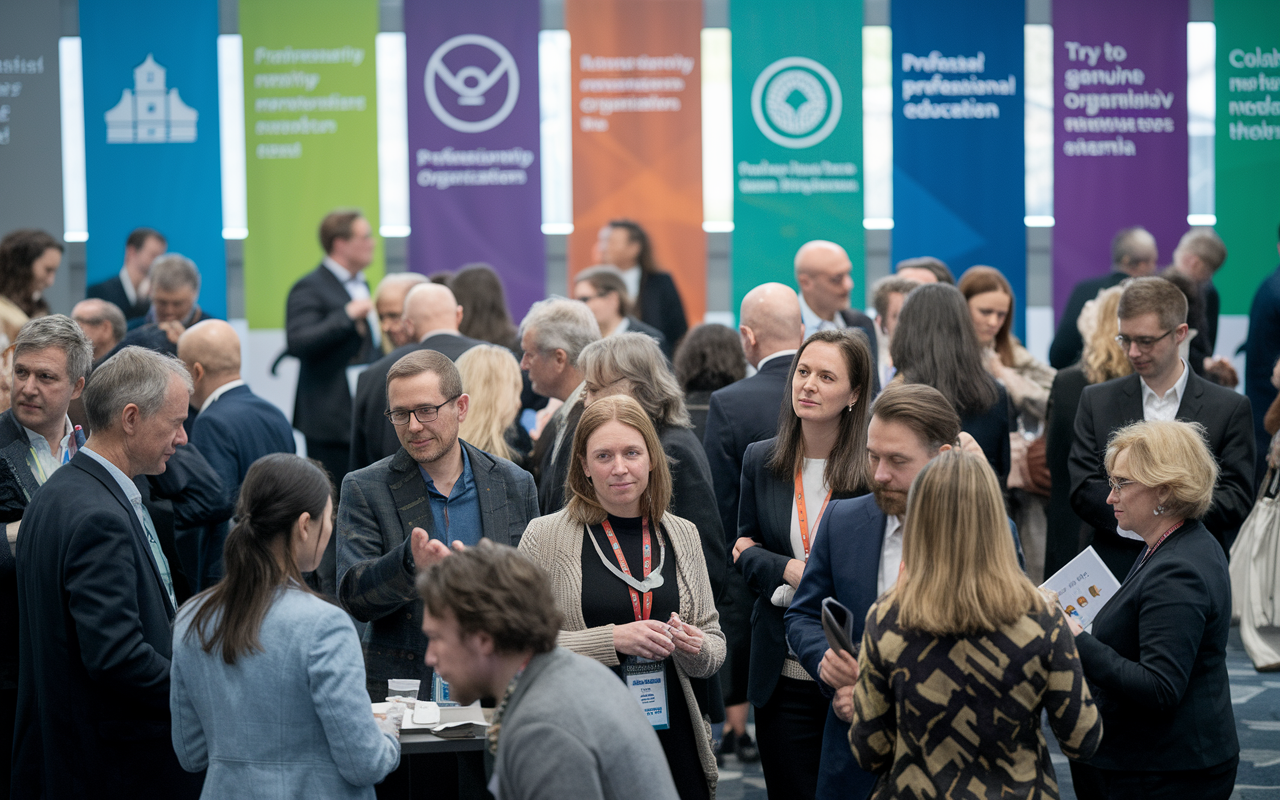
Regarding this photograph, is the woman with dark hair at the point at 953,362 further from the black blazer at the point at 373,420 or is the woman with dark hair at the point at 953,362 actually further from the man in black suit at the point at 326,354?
the man in black suit at the point at 326,354

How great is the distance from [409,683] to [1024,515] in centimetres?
305

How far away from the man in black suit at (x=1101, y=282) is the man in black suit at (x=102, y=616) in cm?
447

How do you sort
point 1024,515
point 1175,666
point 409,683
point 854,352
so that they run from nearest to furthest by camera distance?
point 1175,666
point 409,683
point 854,352
point 1024,515

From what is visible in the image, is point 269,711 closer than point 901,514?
Yes

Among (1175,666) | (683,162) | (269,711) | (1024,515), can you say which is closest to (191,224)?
(683,162)

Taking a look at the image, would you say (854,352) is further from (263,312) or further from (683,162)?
(263,312)

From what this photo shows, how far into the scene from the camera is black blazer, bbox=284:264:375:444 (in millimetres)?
6438

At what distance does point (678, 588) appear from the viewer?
2.95 meters

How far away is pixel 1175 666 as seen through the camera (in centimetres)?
258

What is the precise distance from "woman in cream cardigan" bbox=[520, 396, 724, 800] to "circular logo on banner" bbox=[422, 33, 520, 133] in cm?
550

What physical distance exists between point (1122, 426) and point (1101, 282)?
A: 3.12 m

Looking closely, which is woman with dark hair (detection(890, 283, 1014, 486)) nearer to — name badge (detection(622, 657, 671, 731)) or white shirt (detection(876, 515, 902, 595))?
white shirt (detection(876, 515, 902, 595))

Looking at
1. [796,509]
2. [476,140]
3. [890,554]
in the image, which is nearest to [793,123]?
[476,140]

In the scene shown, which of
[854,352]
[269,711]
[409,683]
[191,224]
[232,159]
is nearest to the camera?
[269,711]
